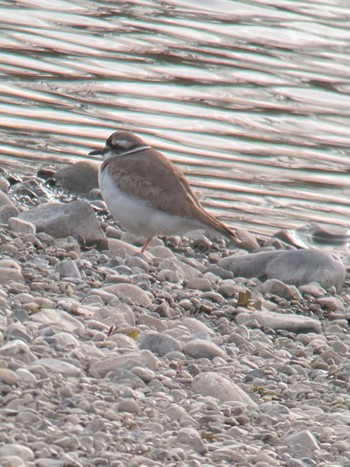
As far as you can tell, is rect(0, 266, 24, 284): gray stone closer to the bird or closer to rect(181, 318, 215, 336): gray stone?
rect(181, 318, 215, 336): gray stone

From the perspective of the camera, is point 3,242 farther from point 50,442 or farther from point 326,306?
point 50,442

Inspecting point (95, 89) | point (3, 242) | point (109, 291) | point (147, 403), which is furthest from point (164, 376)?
point (95, 89)

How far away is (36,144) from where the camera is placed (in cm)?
1226

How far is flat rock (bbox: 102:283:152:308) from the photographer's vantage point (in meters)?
7.34

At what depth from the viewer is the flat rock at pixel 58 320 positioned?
250 inches

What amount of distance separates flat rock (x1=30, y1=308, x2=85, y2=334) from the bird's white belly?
2239 millimetres

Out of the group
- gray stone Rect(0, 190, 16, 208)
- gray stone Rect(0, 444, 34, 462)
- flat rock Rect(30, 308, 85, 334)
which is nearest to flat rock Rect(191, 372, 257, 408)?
flat rock Rect(30, 308, 85, 334)

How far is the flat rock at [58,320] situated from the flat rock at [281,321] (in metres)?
1.42

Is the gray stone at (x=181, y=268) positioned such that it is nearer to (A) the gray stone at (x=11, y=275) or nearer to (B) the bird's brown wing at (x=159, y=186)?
(B) the bird's brown wing at (x=159, y=186)

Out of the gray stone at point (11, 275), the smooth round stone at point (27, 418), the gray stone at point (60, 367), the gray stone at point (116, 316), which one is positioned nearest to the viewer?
the smooth round stone at point (27, 418)

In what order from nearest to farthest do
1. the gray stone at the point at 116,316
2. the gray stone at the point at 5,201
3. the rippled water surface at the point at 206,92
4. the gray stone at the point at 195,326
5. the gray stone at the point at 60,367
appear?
the gray stone at the point at 60,367 → the gray stone at the point at 116,316 → the gray stone at the point at 195,326 → the gray stone at the point at 5,201 → the rippled water surface at the point at 206,92

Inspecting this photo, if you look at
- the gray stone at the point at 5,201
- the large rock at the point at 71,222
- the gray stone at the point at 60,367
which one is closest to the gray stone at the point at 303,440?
the gray stone at the point at 60,367

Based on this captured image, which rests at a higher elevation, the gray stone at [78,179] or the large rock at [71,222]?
the large rock at [71,222]

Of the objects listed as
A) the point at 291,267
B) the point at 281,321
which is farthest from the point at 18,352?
the point at 291,267
